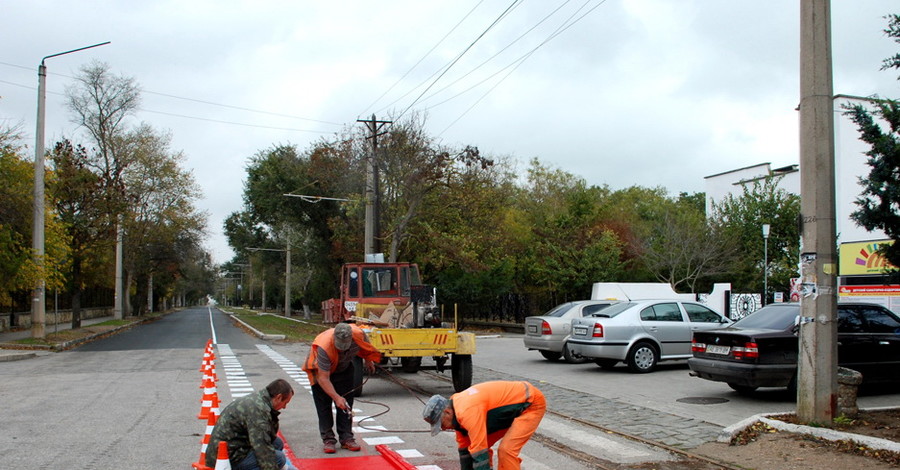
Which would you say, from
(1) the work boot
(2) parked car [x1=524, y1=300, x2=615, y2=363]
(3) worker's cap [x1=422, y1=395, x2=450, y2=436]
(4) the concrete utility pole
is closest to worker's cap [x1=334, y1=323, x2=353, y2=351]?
(1) the work boot

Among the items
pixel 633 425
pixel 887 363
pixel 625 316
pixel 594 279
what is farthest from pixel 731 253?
pixel 633 425

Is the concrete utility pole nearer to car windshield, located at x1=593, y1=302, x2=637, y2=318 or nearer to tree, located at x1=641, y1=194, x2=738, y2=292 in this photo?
car windshield, located at x1=593, y1=302, x2=637, y2=318

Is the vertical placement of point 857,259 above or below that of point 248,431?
above

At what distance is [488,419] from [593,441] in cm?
393

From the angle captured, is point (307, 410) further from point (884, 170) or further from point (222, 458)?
point (884, 170)

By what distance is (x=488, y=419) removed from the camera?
5.42 m

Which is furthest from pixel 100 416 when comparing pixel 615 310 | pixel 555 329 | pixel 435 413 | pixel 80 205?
pixel 80 205

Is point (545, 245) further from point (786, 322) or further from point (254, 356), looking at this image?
point (786, 322)

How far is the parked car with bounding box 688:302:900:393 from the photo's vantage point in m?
11.0

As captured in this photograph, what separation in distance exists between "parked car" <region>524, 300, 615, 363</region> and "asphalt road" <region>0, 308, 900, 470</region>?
471 mm

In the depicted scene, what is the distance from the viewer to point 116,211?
3488 centimetres

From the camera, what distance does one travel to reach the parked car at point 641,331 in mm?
15438

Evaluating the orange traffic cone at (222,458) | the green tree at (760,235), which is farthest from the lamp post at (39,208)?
the green tree at (760,235)

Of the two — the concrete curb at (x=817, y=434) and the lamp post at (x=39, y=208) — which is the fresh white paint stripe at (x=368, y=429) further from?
the lamp post at (x=39, y=208)
